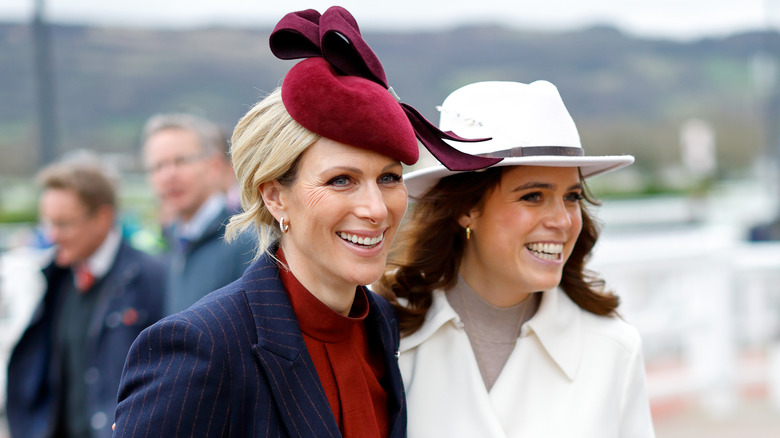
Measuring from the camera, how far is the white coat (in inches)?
93.0

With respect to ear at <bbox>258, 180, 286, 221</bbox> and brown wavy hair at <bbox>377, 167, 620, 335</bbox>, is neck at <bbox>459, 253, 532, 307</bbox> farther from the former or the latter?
ear at <bbox>258, 180, 286, 221</bbox>

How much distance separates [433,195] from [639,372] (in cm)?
86

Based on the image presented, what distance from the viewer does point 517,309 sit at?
8.55 ft

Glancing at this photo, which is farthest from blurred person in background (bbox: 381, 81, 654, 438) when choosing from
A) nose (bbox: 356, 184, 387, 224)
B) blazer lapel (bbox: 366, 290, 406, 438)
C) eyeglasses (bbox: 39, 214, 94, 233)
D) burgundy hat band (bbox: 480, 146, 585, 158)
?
eyeglasses (bbox: 39, 214, 94, 233)

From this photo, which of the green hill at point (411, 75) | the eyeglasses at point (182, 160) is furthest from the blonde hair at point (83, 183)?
the green hill at point (411, 75)

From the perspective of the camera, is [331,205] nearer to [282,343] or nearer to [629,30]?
[282,343]

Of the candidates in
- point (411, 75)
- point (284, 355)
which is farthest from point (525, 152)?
point (411, 75)

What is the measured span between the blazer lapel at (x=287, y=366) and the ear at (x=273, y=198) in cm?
19

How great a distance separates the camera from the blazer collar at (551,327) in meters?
2.45

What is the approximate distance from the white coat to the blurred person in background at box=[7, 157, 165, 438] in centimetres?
208

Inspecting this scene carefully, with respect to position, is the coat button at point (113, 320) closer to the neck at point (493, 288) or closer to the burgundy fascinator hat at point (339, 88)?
the neck at point (493, 288)

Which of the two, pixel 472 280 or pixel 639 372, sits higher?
pixel 472 280

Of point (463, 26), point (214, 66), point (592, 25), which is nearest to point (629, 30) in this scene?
point (592, 25)

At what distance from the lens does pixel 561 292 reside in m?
2.64
